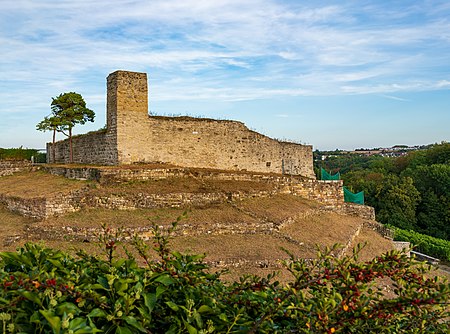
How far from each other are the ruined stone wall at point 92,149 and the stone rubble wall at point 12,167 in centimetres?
264

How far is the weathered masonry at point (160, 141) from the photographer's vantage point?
1906cm

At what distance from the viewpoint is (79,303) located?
206cm

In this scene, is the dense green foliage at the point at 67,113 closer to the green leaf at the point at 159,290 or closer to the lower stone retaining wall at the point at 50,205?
the lower stone retaining wall at the point at 50,205

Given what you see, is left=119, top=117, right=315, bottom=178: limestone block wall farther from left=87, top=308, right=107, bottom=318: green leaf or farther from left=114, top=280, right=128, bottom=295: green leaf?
left=87, top=308, right=107, bottom=318: green leaf

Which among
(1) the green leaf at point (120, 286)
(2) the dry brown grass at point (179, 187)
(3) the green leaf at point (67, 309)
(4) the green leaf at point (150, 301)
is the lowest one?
(2) the dry brown grass at point (179, 187)

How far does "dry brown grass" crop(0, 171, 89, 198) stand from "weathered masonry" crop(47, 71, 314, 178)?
9.28 feet

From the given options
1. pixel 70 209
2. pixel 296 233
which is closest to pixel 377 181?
pixel 296 233

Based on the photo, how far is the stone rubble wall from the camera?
21359 millimetres

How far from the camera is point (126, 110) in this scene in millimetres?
19062

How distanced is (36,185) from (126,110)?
17.9ft

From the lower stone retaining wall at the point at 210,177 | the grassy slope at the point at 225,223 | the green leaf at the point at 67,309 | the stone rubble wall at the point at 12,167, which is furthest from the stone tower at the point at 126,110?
the green leaf at the point at 67,309

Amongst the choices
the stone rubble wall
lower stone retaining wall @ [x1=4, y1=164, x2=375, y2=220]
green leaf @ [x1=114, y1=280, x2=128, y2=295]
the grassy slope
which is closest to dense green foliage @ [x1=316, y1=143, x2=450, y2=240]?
lower stone retaining wall @ [x1=4, y1=164, x2=375, y2=220]

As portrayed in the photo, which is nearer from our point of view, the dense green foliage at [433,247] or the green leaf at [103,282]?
the green leaf at [103,282]

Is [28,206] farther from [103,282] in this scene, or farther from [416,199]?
[416,199]
